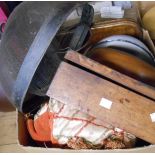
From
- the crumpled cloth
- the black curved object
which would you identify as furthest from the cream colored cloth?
the black curved object

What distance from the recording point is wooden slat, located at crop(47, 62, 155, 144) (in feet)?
3.06

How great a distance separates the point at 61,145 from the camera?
1.06m

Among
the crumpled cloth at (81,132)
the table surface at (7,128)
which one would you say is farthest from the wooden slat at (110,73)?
the table surface at (7,128)

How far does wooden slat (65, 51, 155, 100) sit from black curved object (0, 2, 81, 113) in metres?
0.08

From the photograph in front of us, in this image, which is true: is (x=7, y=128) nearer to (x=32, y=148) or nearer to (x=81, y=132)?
(x=32, y=148)

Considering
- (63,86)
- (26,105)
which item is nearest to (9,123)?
(26,105)

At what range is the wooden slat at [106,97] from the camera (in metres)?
0.93

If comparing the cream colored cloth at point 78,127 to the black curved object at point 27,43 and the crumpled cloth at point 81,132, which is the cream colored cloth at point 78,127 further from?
the black curved object at point 27,43

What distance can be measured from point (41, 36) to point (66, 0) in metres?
0.21

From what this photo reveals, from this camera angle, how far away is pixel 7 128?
4.49ft

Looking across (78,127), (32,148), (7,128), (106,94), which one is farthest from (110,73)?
(7,128)

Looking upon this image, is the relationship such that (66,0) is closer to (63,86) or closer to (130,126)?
(63,86)

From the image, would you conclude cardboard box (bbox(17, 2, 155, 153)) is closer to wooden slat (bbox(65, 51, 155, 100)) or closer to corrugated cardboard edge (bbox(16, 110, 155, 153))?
corrugated cardboard edge (bbox(16, 110, 155, 153))

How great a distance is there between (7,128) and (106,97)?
1.97 ft
